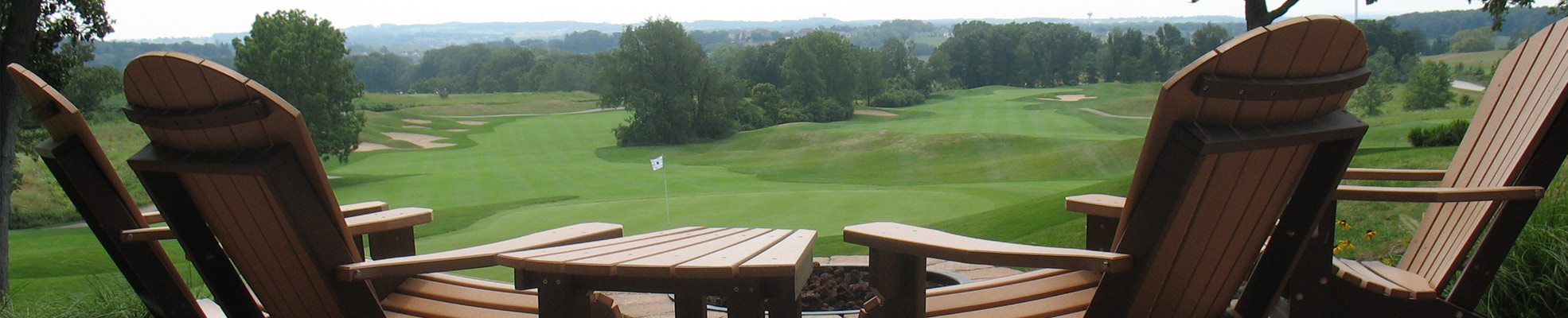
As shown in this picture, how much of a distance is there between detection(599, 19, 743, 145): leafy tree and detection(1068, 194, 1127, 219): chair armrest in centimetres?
933

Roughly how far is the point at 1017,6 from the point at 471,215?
648 cm

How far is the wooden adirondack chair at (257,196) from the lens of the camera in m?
1.72

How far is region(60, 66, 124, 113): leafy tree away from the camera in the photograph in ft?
22.9

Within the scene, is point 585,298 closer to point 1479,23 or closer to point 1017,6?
point 1017,6

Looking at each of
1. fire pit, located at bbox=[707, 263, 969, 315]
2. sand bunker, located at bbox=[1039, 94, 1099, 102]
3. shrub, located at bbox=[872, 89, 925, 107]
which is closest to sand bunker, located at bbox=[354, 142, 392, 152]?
shrub, located at bbox=[872, 89, 925, 107]

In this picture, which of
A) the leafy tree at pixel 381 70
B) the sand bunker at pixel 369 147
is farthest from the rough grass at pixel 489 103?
the sand bunker at pixel 369 147

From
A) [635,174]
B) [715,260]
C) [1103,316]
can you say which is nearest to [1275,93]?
[1103,316]

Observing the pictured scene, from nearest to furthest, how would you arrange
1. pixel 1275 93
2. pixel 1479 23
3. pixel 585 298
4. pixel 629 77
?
pixel 1275 93
pixel 585 298
pixel 1479 23
pixel 629 77

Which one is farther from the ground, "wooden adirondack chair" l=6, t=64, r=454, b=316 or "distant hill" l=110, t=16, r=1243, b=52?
"wooden adirondack chair" l=6, t=64, r=454, b=316

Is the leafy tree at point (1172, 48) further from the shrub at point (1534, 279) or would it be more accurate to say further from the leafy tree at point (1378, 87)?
the shrub at point (1534, 279)

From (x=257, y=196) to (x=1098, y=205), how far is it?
1.89m

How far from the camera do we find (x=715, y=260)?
1759 mm

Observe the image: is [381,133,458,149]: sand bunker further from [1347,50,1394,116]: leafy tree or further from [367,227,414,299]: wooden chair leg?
[1347,50,1394,116]: leafy tree

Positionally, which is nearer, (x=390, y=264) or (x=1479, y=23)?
(x=390, y=264)
